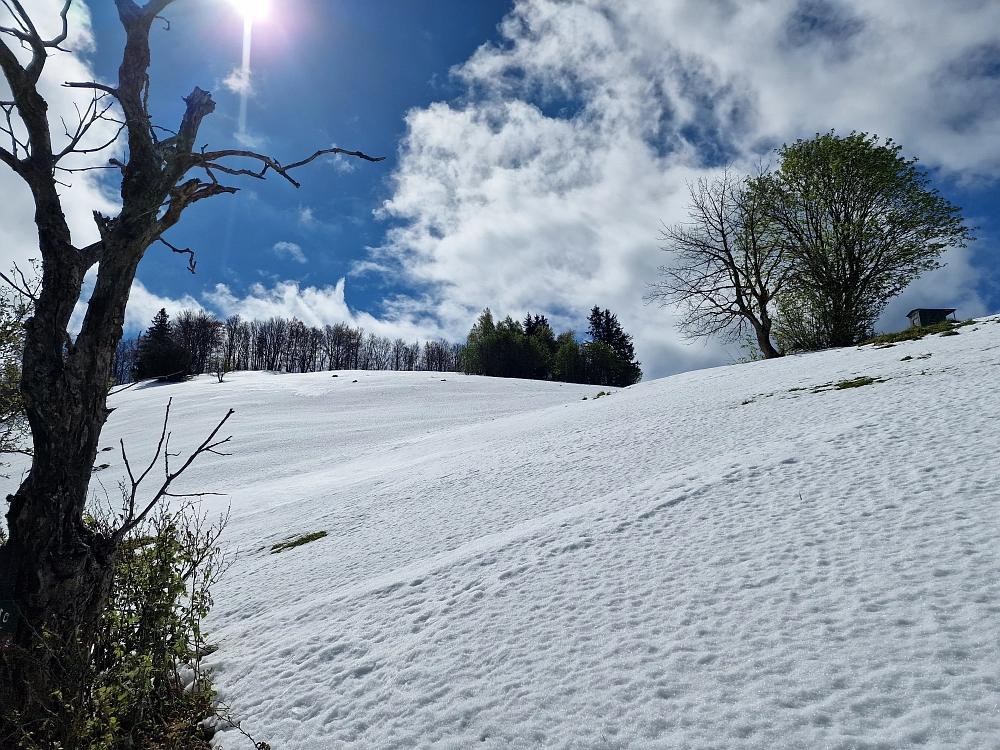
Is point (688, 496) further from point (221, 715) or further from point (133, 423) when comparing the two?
point (133, 423)

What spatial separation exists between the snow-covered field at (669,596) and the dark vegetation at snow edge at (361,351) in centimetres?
3168

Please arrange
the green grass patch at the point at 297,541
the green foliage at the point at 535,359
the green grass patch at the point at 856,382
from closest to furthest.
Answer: the green grass patch at the point at 297,541, the green grass patch at the point at 856,382, the green foliage at the point at 535,359

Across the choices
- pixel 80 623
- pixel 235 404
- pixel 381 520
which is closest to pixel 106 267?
pixel 80 623

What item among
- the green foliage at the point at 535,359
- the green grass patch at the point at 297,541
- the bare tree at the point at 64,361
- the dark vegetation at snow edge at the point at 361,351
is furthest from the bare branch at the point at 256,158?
the green foliage at the point at 535,359

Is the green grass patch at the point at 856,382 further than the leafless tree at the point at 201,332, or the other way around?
the leafless tree at the point at 201,332

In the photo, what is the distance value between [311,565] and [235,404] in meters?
24.6

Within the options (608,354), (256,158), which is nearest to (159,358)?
(608,354)

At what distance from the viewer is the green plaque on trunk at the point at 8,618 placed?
8.86 feet

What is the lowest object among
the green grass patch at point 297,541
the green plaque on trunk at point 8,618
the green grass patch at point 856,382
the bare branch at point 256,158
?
the green grass patch at point 297,541

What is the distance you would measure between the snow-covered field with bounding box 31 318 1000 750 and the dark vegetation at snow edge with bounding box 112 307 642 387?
104ft

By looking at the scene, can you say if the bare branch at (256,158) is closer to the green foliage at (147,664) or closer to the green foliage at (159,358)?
the green foliage at (147,664)

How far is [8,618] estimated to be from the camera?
109 inches

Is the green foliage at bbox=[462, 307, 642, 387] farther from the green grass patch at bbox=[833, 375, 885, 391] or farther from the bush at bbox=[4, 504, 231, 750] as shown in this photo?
the bush at bbox=[4, 504, 231, 750]

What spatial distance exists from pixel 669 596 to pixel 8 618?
149 inches
